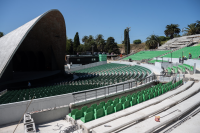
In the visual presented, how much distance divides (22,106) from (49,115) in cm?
167

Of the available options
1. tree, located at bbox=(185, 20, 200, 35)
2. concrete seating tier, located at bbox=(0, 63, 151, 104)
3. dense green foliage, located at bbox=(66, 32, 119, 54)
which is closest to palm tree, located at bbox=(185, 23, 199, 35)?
tree, located at bbox=(185, 20, 200, 35)

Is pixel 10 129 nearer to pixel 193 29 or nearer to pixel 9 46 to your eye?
pixel 9 46

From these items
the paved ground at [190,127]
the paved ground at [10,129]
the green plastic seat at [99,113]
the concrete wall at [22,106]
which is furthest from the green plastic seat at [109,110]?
the paved ground at [10,129]

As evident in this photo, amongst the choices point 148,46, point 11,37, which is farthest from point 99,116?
point 148,46

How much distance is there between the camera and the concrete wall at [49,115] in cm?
760

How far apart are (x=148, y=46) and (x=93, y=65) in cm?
3654

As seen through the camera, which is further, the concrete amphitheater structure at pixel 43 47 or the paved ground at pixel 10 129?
the concrete amphitheater structure at pixel 43 47

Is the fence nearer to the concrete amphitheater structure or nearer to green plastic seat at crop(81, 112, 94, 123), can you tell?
green plastic seat at crop(81, 112, 94, 123)

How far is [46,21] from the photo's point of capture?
888 inches

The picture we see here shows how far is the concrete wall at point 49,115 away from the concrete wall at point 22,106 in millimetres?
791

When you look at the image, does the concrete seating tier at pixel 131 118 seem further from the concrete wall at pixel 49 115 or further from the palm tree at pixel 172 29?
the palm tree at pixel 172 29

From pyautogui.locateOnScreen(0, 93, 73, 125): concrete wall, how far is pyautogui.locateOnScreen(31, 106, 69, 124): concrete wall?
791 millimetres

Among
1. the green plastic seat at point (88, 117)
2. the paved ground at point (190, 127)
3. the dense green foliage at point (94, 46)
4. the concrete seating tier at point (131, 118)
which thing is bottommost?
the green plastic seat at point (88, 117)

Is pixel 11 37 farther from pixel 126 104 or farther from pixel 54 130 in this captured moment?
pixel 126 104
